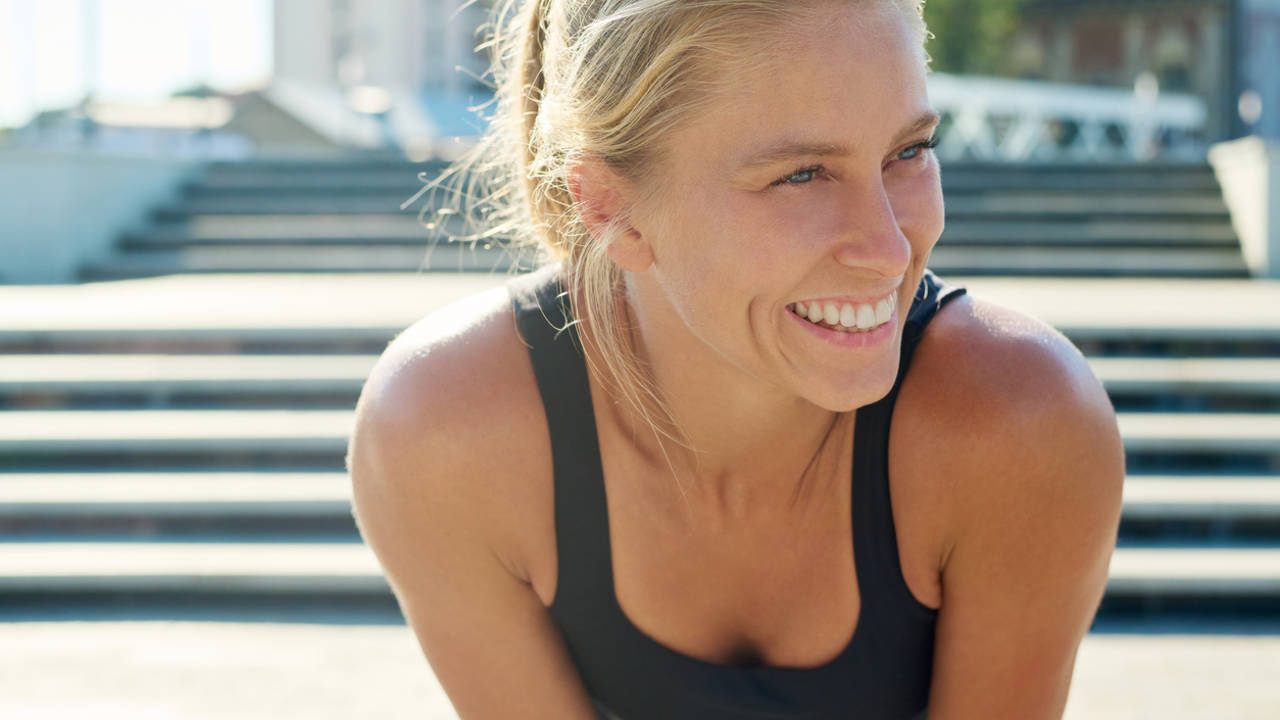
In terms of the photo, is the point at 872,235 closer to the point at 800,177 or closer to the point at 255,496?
the point at 800,177

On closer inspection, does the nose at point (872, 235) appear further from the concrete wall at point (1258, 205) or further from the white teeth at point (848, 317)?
the concrete wall at point (1258, 205)

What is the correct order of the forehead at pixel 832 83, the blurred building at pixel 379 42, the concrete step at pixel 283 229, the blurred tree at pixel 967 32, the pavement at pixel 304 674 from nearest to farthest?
1. the forehead at pixel 832 83
2. the pavement at pixel 304 674
3. the concrete step at pixel 283 229
4. the blurred tree at pixel 967 32
5. the blurred building at pixel 379 42

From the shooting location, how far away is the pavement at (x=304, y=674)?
2.74 meters

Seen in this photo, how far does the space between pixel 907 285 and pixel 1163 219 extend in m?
6.54

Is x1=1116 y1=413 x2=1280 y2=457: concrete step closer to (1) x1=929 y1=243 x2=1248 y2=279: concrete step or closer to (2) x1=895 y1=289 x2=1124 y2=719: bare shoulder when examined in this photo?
(1) x1=929 y1=243 x2=1248 y2=279: concrete step

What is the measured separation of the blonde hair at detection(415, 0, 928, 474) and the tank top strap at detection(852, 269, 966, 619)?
0.27 metres

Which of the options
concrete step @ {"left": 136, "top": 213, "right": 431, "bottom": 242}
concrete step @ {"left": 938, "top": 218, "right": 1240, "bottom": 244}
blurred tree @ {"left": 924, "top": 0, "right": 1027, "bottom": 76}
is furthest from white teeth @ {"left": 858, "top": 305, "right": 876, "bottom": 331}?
blurred tree @ {"left": 924, "top": 0, "right": 1027, "bottom": 76}

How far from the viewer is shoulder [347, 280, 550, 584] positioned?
1.50m

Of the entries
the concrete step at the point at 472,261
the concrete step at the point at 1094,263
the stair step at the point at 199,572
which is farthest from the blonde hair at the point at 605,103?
the concrete step at the point at 1094,263

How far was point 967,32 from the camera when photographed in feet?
101

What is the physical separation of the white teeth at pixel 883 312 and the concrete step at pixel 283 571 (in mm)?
2497

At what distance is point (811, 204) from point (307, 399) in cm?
354

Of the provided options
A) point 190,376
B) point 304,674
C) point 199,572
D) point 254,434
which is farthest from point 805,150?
point 190,376

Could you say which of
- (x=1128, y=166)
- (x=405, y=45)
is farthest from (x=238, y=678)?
(x=405, y=45)
